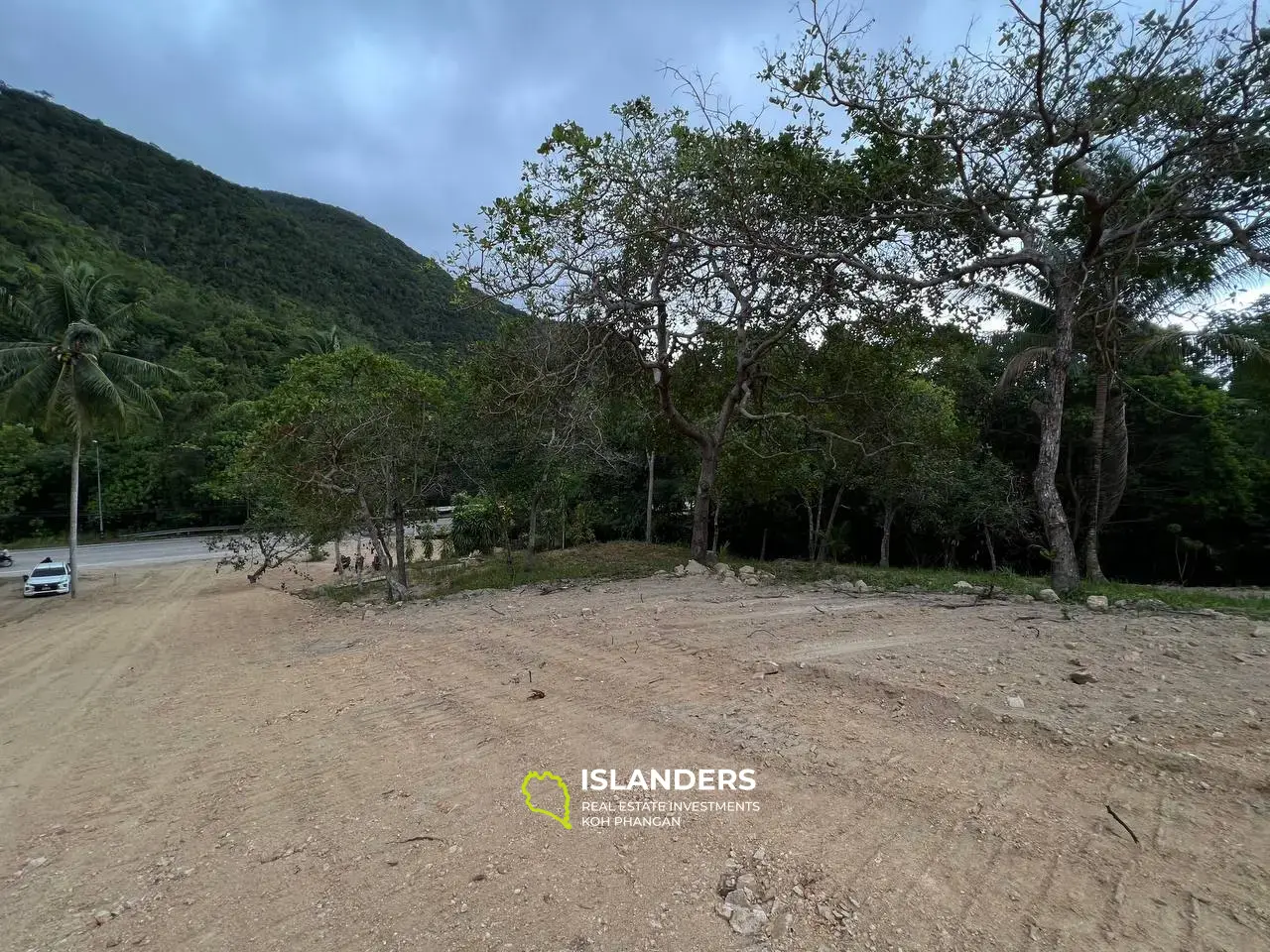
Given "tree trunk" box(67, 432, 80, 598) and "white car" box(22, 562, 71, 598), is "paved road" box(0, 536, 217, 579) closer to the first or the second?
Answer: "white car" box(22, 562, 71, 598)

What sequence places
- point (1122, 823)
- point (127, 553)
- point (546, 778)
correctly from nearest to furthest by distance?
1. point (1122, 823)
2. point (546, 778)
3. point (127, 553)

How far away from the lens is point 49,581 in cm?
1725

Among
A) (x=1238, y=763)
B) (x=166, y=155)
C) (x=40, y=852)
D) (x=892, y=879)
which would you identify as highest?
(x=166, y=155)

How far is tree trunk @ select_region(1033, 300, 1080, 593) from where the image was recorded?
7.61 meters

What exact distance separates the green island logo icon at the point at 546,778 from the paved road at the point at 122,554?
90.9 ft

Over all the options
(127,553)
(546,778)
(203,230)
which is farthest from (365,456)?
(203,230)

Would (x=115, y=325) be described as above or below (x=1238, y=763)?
above

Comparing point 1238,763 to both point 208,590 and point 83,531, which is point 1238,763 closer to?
point 208,590

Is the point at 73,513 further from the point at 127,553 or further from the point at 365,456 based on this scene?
the point at 127,553

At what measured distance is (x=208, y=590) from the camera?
16484mm

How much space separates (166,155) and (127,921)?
126 metres

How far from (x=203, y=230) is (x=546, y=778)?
3979 inches

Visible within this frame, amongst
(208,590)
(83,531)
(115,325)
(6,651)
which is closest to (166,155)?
(83,531)

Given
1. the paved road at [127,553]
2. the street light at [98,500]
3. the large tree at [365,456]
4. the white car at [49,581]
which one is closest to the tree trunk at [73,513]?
the white car at [49,581]
